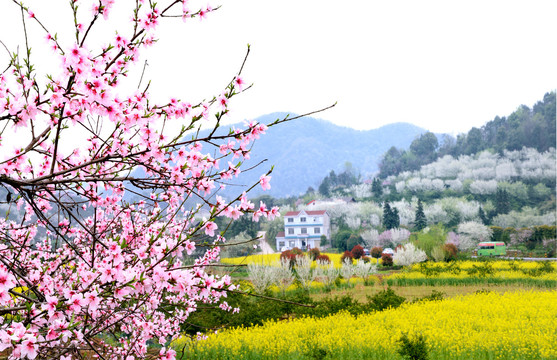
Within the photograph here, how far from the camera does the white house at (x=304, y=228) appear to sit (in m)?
39.9

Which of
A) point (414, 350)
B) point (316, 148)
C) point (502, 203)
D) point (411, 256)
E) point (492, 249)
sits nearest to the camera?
point (414, 350)

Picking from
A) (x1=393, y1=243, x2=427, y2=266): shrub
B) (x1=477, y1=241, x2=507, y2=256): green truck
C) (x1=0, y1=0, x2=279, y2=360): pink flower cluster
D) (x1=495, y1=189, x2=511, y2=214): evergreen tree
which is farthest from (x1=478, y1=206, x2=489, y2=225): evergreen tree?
(x1=0, y1=0, x2=279, y2=360): pink flower cluster

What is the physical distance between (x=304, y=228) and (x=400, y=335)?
34.2 meters

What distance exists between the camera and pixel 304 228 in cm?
4022

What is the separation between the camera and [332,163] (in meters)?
142

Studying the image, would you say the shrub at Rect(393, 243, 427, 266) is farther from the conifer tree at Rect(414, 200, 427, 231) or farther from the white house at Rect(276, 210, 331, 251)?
the white house at Rect(276, 210, 331, 251)

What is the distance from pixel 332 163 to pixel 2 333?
14159 cm

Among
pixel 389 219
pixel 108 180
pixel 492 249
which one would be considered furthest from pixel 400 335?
pixel 389 219

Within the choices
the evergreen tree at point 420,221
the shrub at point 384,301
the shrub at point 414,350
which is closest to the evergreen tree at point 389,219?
the evergreen tree at point 420,221

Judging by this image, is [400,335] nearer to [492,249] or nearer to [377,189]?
[492,249]

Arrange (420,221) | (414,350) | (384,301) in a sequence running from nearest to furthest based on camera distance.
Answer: (414,350), (384,301), (420,221)

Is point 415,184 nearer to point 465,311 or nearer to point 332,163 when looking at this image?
point 465,311

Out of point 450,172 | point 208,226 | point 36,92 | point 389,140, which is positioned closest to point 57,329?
point 208,226

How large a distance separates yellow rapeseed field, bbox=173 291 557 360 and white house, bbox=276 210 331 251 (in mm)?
31265
